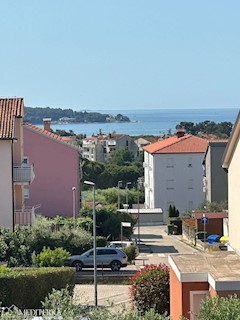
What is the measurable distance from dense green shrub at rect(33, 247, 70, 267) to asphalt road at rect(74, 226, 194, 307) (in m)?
1.30

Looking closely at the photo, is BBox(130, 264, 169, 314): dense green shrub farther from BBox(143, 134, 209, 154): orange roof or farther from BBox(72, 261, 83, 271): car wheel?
BBox(143, 134, 209, 154): orange roof

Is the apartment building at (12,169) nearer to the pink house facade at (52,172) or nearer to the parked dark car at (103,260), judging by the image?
the parked dark car at (103,260)

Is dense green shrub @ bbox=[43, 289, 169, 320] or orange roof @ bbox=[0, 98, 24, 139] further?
orange roof @ bbox=[0, 98, 24, 139]

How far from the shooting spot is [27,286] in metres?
22.9

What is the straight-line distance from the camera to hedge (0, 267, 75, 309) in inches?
893

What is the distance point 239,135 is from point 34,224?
657 inches

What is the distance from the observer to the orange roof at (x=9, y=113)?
35219 mm

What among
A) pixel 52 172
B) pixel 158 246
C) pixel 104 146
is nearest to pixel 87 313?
pixel 158 246

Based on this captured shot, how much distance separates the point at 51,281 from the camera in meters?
23.3

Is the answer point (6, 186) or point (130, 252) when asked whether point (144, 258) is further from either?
point (6, 186)

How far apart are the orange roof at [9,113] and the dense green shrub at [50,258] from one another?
274 inches

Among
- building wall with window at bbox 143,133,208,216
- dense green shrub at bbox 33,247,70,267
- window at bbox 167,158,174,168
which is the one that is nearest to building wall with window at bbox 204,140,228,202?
building wall with window at bbox 143,133,208,216

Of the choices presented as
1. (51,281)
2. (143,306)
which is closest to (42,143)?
(51,281)

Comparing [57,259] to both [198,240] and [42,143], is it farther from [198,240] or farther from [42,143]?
[42,143]
